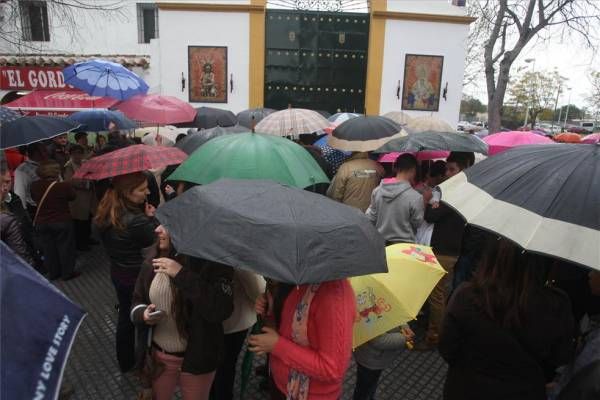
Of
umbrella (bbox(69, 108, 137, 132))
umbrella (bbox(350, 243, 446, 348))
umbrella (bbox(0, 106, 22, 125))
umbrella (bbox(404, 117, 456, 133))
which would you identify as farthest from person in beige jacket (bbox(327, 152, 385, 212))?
umbrella (bbox(69, 108, 137, 132))

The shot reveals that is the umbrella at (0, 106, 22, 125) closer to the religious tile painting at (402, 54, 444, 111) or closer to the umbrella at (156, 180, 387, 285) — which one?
the umbrella at (156, 180, 387, 285)

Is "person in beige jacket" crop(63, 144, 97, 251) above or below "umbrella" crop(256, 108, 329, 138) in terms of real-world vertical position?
below

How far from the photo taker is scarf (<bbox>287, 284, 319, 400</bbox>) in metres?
1.92

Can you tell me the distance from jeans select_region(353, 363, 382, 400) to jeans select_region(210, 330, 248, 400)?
2.75 ft

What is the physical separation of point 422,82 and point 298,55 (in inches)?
171

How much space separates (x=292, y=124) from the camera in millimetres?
5355

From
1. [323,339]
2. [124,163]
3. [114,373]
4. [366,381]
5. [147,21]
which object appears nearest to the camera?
[323,339]

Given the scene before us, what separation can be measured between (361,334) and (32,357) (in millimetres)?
1821

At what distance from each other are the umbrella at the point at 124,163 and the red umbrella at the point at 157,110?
2.17 m

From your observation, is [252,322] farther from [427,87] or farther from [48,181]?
[427,87]

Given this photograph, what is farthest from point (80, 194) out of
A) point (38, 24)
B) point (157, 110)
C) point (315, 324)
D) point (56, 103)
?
point (38, 24)

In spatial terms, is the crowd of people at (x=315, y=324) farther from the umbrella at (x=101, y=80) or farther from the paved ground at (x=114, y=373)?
the umbrella at (x=101, y=80)

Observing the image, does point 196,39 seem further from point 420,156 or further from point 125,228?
point 125,228

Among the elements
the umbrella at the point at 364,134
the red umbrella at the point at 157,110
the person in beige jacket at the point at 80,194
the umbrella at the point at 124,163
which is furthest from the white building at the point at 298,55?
the umbrella at the point at 124,163
